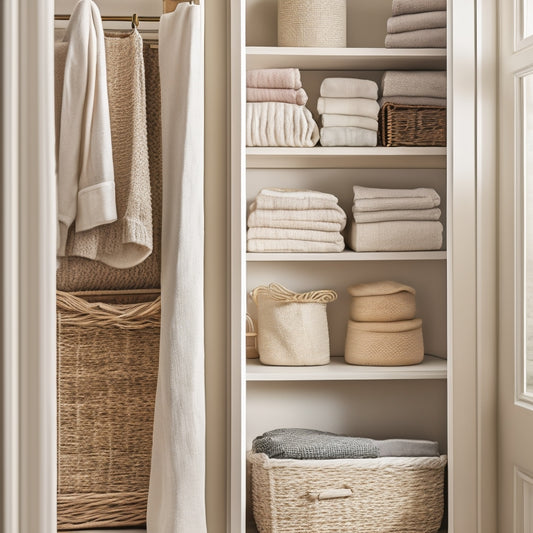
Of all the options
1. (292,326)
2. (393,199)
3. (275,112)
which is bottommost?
(292,326)

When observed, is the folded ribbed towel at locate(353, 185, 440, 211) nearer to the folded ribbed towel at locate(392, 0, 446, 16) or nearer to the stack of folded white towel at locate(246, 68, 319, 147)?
the stack of folded white towel at locate(246, 68, 319, 147)

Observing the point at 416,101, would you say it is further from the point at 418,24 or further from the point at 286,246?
the point at 286,246

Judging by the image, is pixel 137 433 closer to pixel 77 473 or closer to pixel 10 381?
pixel 77 473

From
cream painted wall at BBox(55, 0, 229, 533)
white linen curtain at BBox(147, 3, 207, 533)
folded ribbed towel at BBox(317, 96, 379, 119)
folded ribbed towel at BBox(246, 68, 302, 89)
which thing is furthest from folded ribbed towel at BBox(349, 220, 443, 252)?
white linen curtain at BBox(147, 3, 207, 533)

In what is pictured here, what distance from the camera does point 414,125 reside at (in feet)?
6.71

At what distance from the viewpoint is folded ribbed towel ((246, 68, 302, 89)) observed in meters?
2.02

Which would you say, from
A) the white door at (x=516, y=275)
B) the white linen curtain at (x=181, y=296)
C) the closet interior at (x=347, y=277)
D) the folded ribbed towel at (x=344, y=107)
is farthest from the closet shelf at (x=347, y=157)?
the white linen curtain at (x=181, y=296)

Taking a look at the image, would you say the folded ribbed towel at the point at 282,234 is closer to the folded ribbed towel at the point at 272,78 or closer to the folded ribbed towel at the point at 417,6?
the folded ribbed towel at the point at 272,78

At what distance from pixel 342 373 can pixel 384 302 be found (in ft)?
0.85

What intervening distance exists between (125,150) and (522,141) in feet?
3.15

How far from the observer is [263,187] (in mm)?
2232

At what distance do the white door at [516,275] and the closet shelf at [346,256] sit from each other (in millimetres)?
296

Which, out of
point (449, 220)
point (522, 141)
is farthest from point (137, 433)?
point (522, 141)

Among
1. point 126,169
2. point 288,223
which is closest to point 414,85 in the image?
point 288,223
